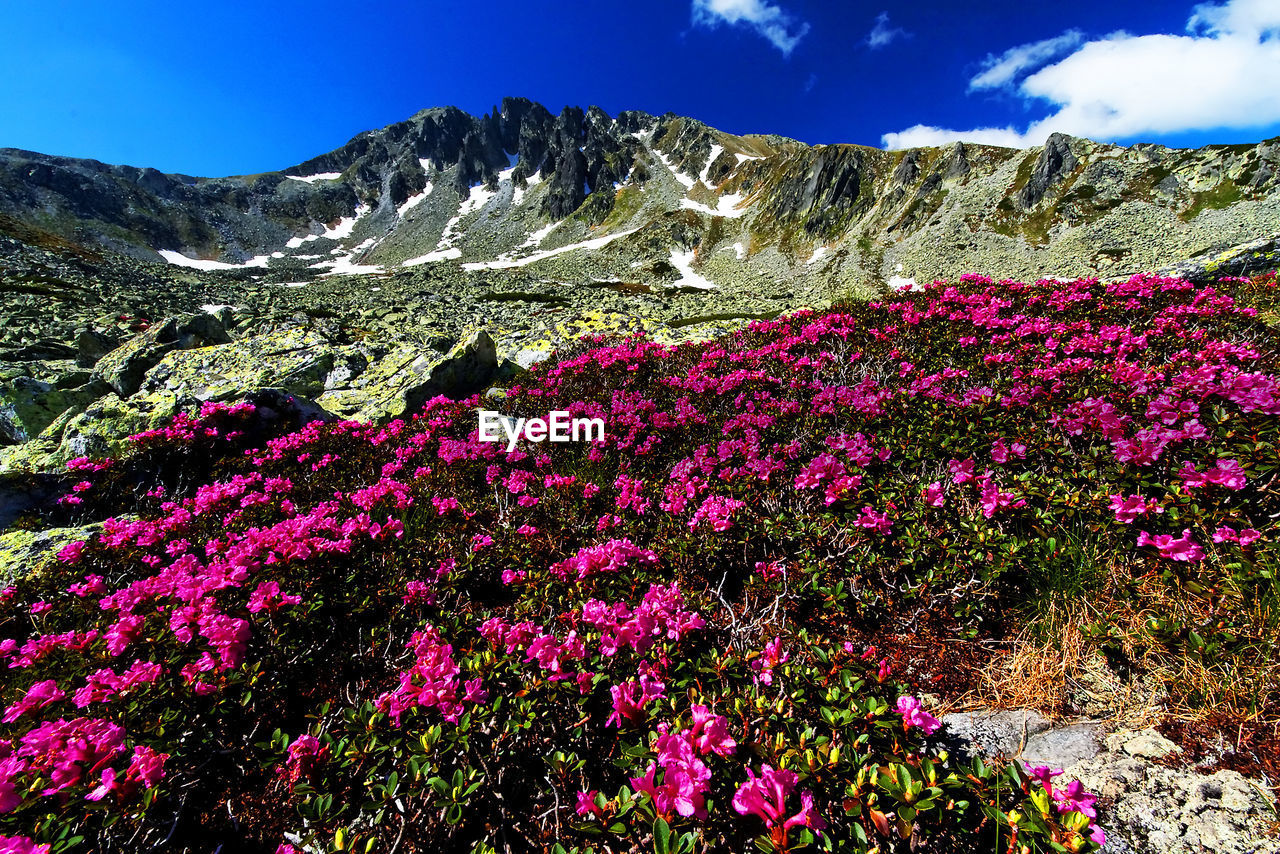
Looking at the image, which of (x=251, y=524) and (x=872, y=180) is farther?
(x=872, y=180)

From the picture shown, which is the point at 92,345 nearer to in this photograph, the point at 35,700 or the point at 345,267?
the point at 35,700

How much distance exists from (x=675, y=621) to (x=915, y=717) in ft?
4.19

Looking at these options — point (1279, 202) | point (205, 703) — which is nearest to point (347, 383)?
point (205, 703)

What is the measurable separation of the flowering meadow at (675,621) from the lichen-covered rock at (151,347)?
26.2 ft

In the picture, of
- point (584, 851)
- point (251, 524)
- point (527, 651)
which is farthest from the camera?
point (251, 524)

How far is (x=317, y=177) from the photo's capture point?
167 meters

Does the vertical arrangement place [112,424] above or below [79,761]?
above

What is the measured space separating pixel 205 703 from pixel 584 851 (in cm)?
259

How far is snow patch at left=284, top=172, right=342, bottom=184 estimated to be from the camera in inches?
6348

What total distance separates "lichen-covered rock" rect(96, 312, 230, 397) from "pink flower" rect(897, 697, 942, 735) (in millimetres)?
15827

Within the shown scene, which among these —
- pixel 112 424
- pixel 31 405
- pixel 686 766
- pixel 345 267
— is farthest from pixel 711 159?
pixel 686 766

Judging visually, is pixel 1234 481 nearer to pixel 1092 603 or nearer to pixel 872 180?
pixel 1092 603

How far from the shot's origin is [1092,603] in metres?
2.85

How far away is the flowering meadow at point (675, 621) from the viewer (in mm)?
2004
